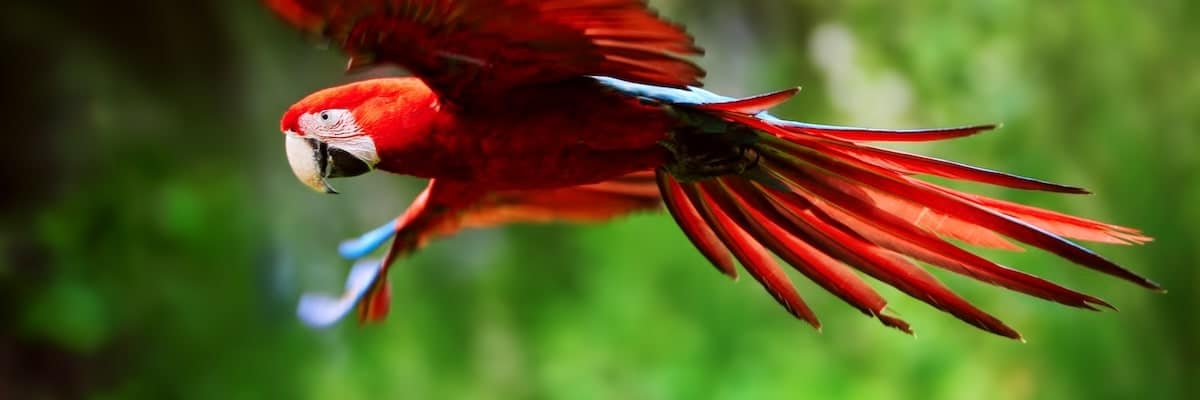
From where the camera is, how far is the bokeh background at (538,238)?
42.4 inches

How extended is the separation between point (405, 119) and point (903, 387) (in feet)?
2.87

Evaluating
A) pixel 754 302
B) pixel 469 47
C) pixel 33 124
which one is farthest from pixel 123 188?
pixel 469 47

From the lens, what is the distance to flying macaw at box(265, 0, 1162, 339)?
0.39 metres

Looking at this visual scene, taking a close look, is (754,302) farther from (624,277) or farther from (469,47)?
(469,47)

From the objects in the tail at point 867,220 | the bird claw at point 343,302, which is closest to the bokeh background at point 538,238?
the bird claw at point 343,302

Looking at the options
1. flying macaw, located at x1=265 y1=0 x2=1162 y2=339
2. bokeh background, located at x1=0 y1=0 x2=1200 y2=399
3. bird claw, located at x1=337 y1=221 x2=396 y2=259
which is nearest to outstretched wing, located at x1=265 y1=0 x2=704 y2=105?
flying macaw, located at x1=265 y1=0 x2=1162 y2=339

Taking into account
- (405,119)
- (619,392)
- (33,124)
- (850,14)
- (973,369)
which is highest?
(405,119)

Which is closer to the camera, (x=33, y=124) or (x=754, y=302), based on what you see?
(x=33, y=124)

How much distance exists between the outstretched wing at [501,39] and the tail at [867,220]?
40 millimetres

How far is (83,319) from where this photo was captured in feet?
3.53

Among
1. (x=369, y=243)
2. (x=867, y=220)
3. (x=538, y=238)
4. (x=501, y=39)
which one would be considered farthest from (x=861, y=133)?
(x=538, y=238)

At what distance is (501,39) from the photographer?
0.39 meters

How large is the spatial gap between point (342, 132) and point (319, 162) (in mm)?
21

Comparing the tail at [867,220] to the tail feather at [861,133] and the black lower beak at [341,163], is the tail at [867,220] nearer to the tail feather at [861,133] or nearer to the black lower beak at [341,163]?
the tail feather at [861,133]
